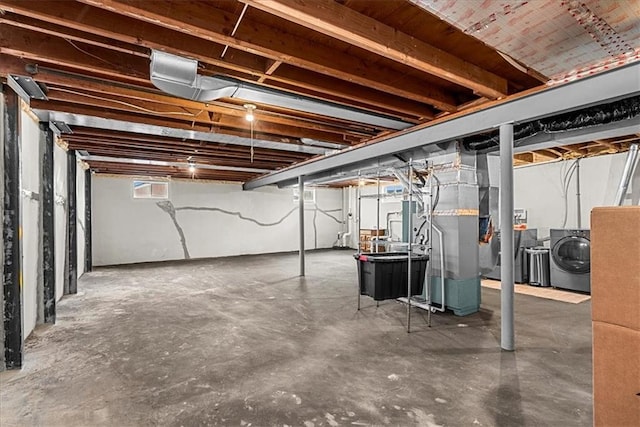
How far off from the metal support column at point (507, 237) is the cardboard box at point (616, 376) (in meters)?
1.76

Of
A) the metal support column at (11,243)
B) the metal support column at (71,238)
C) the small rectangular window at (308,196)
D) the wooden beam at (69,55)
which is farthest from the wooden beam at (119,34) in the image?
the small rectangular window at (308,196)

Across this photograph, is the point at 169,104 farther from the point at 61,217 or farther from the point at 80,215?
the point at 80,215

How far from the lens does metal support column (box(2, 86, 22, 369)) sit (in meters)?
2.41

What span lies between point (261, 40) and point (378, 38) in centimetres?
69

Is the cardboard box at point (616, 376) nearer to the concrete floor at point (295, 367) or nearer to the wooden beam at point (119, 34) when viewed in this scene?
the concrete floor at point (295, 367)

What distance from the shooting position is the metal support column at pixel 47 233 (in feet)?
11.3

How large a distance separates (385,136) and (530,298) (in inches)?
120

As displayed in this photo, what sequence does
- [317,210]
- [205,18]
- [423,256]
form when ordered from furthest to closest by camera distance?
1. [317,210]
2. [423,256]
3. [205,18]

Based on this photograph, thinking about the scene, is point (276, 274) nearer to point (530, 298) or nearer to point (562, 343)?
point (530, 298)

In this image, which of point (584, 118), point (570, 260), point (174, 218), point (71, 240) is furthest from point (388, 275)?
point (174, 218)

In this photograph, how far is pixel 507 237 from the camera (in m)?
2.76

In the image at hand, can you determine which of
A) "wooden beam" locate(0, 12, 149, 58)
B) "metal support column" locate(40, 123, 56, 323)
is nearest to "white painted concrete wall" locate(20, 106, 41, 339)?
"metal support column" locate(40, 123, 56, 323)

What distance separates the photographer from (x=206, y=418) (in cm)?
184

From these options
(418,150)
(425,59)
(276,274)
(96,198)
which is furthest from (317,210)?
(425,59)
